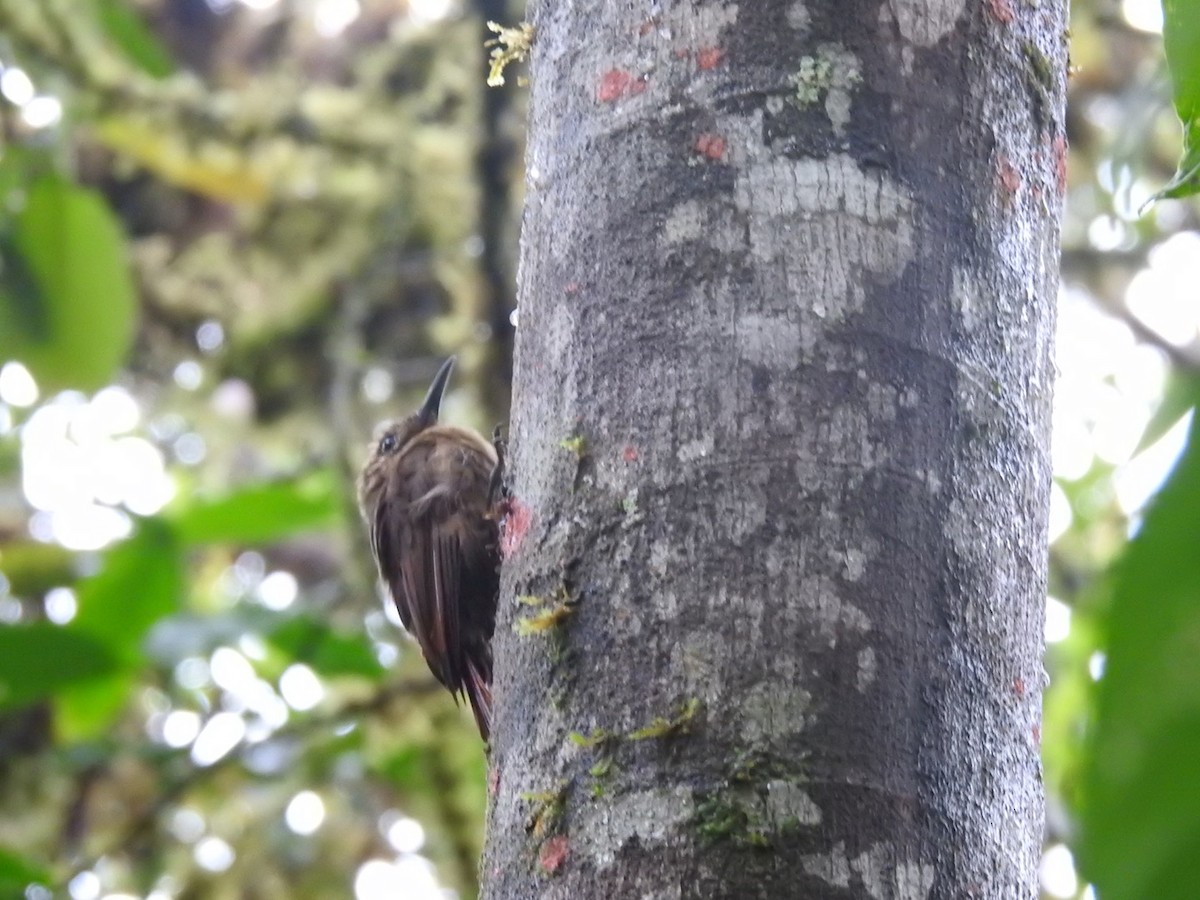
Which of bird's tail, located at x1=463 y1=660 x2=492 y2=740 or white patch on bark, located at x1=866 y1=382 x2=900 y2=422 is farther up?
white patch on bark, located at x1=866 y1=382 x2=900 y2=422

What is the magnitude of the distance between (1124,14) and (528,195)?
3.75 meters

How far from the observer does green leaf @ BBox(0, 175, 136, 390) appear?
353 cm

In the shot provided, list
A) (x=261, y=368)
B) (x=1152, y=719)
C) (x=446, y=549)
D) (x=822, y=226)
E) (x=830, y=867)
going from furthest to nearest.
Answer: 1. (x=261, y=368)
2. (x=446, y=549)
3. (x=822, y=226)
4. (x=830, y=867)
5. (x=1152, y=719)

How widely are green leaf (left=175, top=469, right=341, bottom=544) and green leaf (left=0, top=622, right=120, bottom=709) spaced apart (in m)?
0.52

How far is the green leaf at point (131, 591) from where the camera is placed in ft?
11.7

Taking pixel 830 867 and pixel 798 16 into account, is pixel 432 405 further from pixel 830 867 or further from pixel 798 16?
pixel 830 867

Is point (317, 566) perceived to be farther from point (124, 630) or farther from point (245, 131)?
point (124, 630)

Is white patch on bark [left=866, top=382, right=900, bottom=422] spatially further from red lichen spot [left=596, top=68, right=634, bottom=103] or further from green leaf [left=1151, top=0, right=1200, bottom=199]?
green leaf [left=1151, top=0, right=1200, bottom=199]

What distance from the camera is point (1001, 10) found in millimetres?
1498

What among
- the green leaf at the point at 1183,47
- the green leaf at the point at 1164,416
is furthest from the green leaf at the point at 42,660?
the green leaf at the point at 1183,47

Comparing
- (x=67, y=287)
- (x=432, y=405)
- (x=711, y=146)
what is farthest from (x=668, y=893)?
(x=67, y=287)

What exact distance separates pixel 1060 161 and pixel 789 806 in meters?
0.81

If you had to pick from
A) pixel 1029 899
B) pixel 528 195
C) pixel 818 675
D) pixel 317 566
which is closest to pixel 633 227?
pixel 528 195

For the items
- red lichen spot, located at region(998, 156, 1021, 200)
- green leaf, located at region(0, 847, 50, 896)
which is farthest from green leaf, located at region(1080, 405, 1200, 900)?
green leaf, located at region(0, 847, 50, 896)
